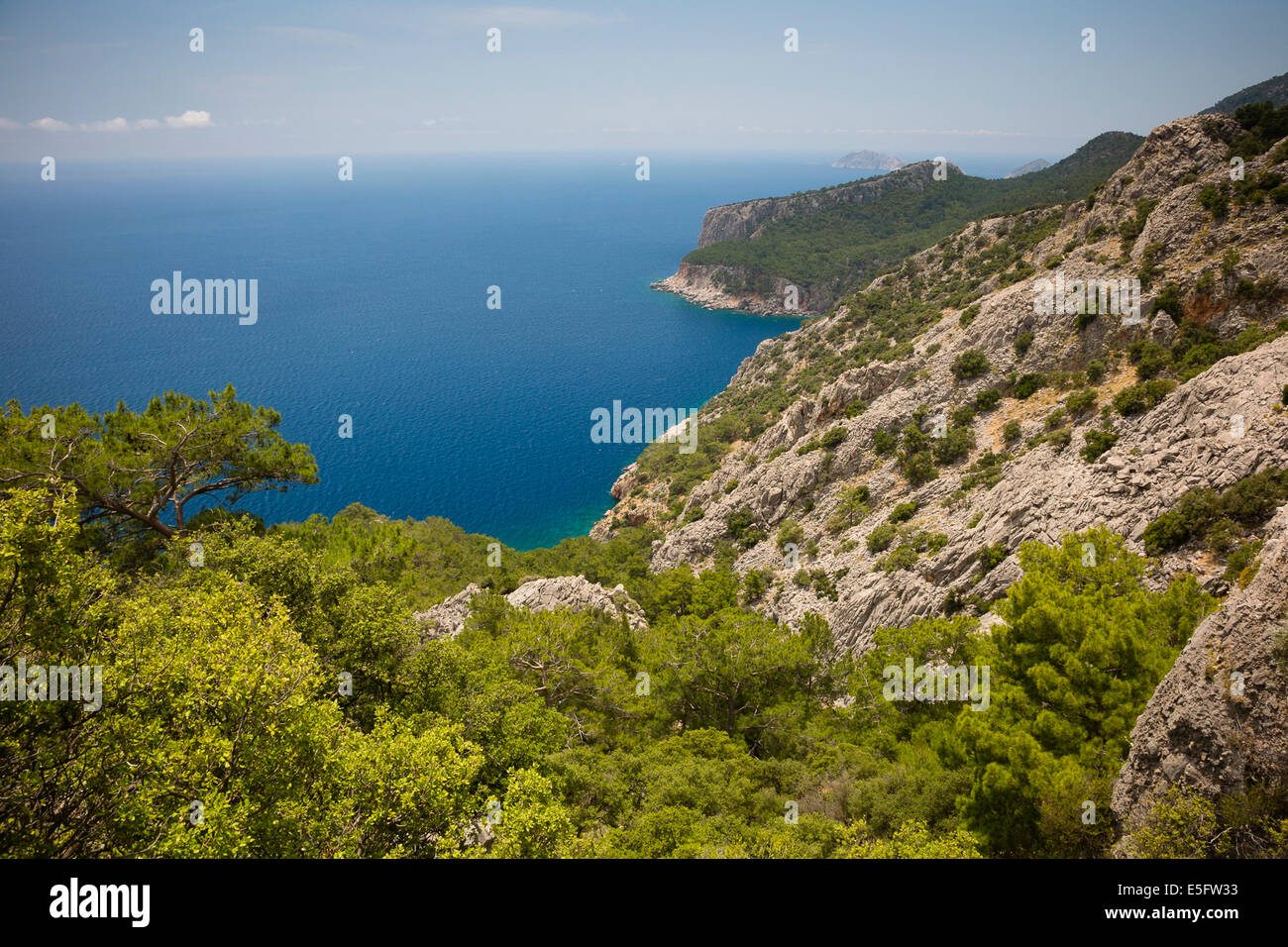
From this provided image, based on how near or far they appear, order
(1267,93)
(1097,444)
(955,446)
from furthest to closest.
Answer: (1267,93) < (955,446) < (1097,444)

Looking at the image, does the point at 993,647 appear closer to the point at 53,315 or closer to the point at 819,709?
the point at 819,709

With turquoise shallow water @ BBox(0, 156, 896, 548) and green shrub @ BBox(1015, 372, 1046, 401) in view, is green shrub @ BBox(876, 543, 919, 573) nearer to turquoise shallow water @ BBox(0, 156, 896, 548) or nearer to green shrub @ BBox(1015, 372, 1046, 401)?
green shrub @ BBox(1015, 372, 1046, 401)

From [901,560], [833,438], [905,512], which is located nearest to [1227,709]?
[901,560]

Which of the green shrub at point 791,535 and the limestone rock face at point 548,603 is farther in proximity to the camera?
the green shrub at point 791,535

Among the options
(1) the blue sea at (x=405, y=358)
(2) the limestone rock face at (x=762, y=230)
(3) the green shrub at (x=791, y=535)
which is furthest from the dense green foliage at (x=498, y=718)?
(2) the limestone rock face at (x=762, y=230)

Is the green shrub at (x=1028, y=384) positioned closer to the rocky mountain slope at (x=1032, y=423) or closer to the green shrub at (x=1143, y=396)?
the rocky mountain slope at (x=1032, y=423)

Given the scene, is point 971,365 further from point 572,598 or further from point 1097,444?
point 572,598

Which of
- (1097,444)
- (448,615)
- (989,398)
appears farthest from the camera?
(989,398)
